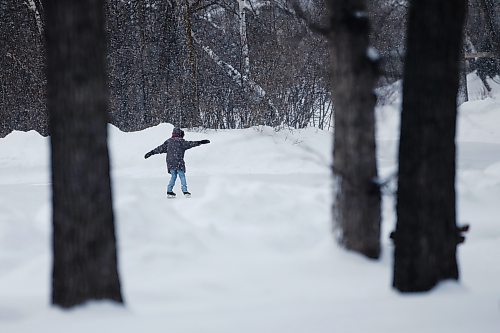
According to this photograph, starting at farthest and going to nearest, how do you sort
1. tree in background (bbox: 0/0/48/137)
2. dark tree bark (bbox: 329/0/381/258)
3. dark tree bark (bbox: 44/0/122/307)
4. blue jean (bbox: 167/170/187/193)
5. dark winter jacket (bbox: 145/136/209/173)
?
tree in background (bbox: 0/0/48/137) → dark winter jacket (bbox: 145/136/209/173) → blue jean (bbox: 167/170/187/193) → dark tree bark (bbox: 329/0/381/258) → dark tree bark (bbox: 44/0/122/307)

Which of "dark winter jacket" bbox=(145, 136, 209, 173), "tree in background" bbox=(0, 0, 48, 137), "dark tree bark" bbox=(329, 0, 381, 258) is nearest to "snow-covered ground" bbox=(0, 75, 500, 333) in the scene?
"dark tree bark" bbox=(329, 0, 381, 258)

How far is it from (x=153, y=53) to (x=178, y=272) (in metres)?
22.1

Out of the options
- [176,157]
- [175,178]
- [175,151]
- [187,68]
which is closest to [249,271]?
[175,178]

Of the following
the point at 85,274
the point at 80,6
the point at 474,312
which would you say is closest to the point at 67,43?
the point at 80,6

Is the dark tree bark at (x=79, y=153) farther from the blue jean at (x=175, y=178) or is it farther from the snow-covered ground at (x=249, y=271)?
the blue jean at (x=175, y=178)

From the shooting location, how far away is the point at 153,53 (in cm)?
2719

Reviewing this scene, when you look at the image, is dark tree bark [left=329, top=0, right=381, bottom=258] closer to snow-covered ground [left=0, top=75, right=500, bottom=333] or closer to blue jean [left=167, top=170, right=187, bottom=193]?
snow-covered ground [left=0, top=75, right=500, bottom=333]

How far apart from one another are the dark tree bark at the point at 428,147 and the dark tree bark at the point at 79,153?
7.78 ft

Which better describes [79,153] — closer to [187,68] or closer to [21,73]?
[21,73]

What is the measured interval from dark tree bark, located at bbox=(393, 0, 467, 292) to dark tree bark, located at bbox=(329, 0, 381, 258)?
1046mm

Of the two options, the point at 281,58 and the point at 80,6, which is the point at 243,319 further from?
the point at 281,58

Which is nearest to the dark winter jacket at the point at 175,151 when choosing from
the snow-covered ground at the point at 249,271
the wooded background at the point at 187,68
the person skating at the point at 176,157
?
the person skating at the point at 176,157

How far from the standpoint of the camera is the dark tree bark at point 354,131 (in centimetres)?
579

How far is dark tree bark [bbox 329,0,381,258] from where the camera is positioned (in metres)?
5.79
